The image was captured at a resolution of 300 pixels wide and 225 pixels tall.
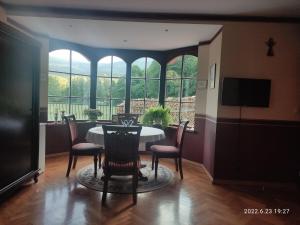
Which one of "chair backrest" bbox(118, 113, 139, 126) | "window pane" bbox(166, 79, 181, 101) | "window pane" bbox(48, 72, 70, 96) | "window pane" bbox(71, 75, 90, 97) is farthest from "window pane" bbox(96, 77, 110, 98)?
"window pane" bbox(166, 79, 181, 101)

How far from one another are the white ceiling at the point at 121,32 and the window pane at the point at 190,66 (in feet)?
0.95

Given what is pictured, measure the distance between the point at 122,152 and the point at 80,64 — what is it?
3051mm

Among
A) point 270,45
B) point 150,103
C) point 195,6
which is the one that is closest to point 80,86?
point 150,103

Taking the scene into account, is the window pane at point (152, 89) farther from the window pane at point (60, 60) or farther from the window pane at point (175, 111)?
the window pane at point (60, 60)

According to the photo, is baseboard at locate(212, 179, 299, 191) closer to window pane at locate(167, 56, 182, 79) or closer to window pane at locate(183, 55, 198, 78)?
window pane at locate(183, 55, 198, 78)

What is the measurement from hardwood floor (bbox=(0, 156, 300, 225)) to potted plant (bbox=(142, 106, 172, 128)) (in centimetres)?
149

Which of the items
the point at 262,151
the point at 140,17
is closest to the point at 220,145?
the point at 262,151

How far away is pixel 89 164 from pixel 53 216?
1833 mm

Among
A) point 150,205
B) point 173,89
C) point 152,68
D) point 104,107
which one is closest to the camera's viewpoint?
point 150,205

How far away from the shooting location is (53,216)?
238 centimetres

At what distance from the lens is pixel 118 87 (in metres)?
5.42

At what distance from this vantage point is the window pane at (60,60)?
473 centimetres

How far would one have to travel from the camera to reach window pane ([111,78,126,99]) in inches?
213

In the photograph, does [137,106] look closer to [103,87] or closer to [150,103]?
[150,103]
